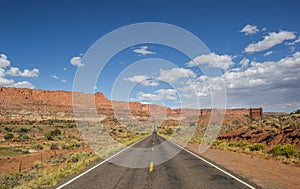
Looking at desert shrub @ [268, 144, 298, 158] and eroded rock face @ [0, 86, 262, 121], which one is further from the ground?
eroded rock face @ [0, 86, 262, 121]

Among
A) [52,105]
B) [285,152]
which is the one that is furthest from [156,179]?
[52,105]

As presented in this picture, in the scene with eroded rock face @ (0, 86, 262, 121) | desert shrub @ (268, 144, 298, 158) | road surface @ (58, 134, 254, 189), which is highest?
eroded rock face @ (0, 86, 262, 121)

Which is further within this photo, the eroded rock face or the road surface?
the eroded rock face

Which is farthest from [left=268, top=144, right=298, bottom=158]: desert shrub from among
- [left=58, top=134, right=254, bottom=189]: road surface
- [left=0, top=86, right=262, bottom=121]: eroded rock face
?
[left=0, top=86, right=262, bottom=121]: eroded rock face

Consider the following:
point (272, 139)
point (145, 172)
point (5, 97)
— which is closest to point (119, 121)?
point (5, 97)

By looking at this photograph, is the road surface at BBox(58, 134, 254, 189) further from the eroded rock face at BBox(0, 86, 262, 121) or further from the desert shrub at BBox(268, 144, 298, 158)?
the eroded rock face at BBox(0, 86, 262, 121)

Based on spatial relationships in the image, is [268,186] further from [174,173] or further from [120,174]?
[120,174]

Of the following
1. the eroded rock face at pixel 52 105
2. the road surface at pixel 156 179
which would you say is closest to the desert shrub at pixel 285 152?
the road surface at pixel 156 179

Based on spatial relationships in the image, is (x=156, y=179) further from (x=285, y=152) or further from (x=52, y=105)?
(x=52, y=105)

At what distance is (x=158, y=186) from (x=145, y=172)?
273cm

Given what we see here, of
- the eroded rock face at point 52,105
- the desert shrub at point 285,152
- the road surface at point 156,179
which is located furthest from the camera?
the eroded rock face at point 52,105

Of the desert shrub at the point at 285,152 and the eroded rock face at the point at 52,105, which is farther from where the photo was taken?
the eroded rock face at the point at 52,105

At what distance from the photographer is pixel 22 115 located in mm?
84688

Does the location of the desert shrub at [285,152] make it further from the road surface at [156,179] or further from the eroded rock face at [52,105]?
the eroded rock face at [52,105]
